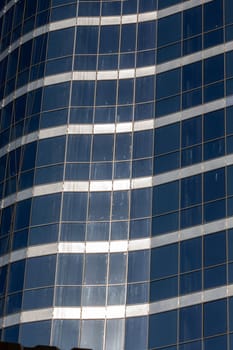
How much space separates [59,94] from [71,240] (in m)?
9.54

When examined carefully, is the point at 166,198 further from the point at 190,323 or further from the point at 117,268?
the point at 190,323

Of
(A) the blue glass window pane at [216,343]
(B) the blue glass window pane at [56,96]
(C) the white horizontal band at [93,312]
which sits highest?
(B) the blue glass window pane at [56,96]

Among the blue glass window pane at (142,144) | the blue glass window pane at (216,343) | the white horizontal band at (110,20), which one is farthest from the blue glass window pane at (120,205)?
the white horizontal band at (110,20)

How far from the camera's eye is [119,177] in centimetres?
6669

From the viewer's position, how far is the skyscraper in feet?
204

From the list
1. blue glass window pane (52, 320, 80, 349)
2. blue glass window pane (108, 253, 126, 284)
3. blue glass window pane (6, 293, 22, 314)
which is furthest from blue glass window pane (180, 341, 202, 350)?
blue glass window pane (6, 293, 22, 314)

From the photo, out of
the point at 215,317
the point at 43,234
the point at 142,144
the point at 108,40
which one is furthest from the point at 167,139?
the point at 215,317

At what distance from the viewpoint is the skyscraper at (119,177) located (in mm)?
62125

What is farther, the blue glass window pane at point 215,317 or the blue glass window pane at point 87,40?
the blue glass window pane at point 87,40

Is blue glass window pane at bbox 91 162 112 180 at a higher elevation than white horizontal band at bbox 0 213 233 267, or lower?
higher

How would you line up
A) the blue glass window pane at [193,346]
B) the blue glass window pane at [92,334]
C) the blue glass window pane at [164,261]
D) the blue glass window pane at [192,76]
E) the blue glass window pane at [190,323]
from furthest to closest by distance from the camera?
the blue glass window pane at [192,76], the blue glass window pane at [164,261], the blue glass window pane at [92,334], the blue glass window pane at [190,323], the blue glass window pane at [193,346]

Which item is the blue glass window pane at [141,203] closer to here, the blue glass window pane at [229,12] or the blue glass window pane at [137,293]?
the blue glass window pane at [137,293]

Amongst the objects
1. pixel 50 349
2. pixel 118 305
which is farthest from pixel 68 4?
pixel 50 349

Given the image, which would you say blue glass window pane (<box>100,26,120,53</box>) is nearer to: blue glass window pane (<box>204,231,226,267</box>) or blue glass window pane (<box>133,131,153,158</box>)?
blue glass window pane (<box>133,131,153,158</box>)
